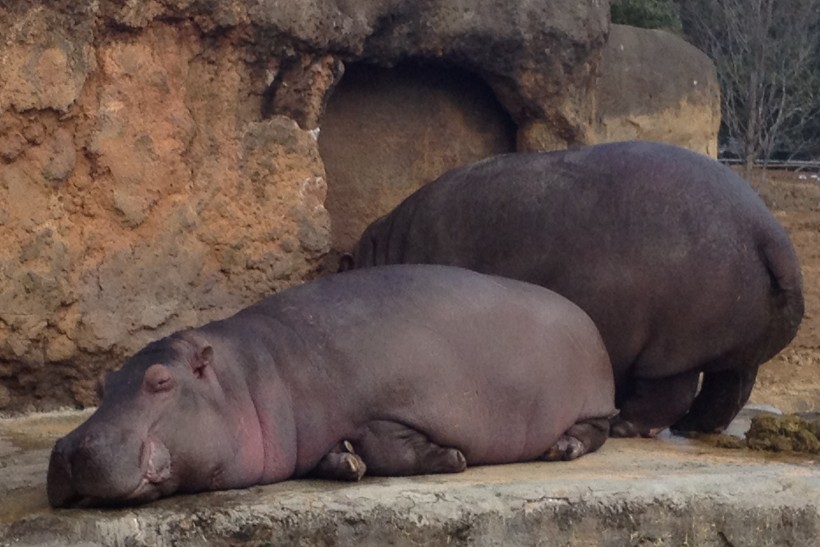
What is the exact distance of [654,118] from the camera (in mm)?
8617

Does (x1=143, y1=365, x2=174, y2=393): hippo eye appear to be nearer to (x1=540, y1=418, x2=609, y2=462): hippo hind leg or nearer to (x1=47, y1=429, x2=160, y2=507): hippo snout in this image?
(x1=47, y1=429, x2=160, y2=507): hippo snout

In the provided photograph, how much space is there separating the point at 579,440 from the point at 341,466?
1.12m

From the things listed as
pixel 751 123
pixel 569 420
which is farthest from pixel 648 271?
pixel 751 123

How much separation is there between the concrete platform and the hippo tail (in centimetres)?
93

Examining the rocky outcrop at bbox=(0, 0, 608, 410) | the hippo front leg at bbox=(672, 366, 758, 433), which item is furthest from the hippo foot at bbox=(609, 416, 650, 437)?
the rocky outcrop at bbox=(0, 0, 608, 410)

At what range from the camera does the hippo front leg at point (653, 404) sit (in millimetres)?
5859

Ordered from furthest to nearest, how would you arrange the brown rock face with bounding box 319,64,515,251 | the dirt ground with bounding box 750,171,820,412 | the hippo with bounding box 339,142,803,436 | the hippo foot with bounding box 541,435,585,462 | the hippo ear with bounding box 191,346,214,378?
1. the dirt ground with bounding box 750,171,820,412
2. the brown rock face with bounding box 319,64,515,251
3. the hippo with bounding box 339,142,803,436
4. the hippo foot with bounding box 541,435,585,462
5. the hippo ear with bounding box 191,346,214,378

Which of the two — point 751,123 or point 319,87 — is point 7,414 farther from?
point 751,123

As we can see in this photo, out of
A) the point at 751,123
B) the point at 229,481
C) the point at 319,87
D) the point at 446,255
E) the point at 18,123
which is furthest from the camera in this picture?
the point at 751,123

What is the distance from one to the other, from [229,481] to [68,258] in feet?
6.18

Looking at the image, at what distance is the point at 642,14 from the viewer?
645 inches

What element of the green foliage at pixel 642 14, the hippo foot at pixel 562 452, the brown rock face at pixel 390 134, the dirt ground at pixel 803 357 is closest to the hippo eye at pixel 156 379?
the hippo foot at pixel 562 452

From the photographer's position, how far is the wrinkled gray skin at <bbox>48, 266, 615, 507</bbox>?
13.5 feet

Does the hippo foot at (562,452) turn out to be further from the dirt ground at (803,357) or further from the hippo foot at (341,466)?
the dirt ground at (803,357)
